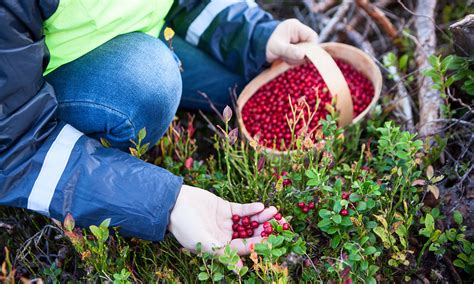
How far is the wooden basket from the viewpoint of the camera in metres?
1.87

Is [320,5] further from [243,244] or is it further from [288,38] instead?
[243,244]

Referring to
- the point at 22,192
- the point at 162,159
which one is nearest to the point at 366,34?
the point at 162,159

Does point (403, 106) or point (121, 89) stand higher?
point (121, 89)

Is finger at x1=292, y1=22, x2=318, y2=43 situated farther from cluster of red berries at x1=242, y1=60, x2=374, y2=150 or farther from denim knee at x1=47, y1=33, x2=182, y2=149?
denim knee at x1=47, y1=33, x2=182, y2=149

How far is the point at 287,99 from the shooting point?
2102mm

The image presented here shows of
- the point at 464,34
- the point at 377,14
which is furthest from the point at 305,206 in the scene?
the point at 377,14

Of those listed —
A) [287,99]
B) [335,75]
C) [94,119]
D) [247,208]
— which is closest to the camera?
[247,208]

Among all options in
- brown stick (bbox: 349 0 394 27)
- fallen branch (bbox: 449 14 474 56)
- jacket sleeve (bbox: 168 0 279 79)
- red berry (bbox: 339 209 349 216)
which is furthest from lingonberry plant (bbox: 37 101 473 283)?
brown stick (bbox: 349 0 394 27)

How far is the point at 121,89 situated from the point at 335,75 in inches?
29.0

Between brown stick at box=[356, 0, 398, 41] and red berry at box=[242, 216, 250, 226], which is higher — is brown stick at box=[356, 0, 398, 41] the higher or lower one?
the higher one

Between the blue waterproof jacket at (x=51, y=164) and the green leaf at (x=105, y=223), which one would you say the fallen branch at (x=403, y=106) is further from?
the green leaf at (x=105, y=223)

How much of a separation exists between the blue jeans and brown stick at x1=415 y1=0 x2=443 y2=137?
33.5 inches

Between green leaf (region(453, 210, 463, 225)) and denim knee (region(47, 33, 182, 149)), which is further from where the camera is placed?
denim knee (region(47, 33, 182, 149))

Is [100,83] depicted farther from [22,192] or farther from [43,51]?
[22,192]
